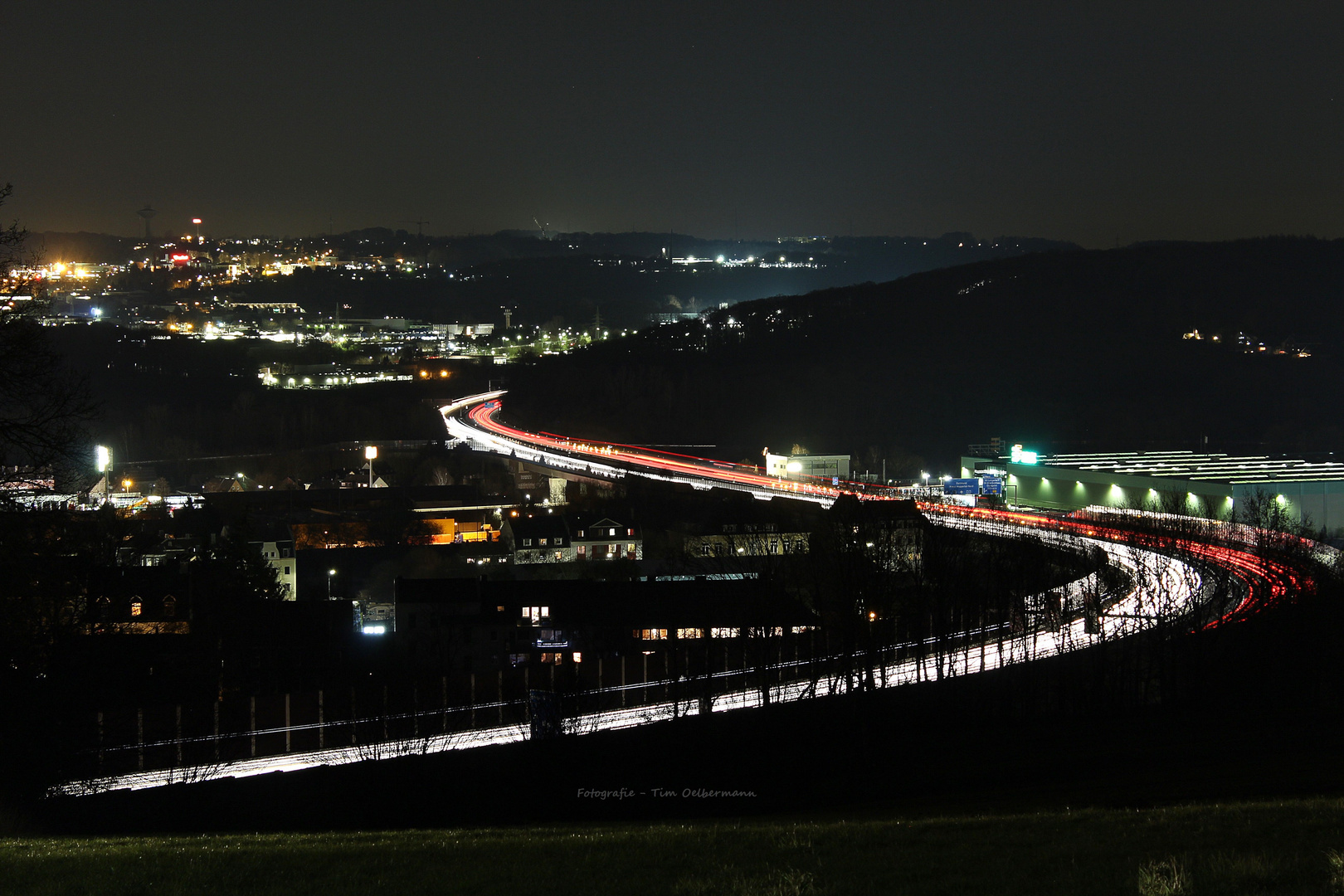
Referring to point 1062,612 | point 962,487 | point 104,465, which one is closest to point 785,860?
point 1062,612

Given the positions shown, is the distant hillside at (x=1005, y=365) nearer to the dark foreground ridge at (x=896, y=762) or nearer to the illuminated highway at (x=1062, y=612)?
the illuminated highway at (x=1062, y=612)

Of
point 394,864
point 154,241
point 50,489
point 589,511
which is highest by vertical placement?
point 154,241

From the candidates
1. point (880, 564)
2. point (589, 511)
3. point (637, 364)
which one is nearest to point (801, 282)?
point (637, 364)

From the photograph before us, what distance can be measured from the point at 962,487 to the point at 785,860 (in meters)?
28.0

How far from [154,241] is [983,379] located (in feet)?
302

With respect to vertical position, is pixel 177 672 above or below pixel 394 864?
below

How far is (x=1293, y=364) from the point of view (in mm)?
60250

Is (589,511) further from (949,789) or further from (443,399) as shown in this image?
(443,399)

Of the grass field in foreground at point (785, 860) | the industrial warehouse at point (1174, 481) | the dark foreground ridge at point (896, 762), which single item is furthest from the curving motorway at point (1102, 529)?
the grass field in foreground at point (785, 860)

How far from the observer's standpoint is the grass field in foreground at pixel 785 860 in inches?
173

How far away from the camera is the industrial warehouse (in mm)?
26688

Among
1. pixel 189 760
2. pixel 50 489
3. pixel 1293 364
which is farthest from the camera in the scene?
pixel 1293 364

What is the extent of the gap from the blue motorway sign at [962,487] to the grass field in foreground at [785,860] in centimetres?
2629

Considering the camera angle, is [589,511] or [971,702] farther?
[589,511]
